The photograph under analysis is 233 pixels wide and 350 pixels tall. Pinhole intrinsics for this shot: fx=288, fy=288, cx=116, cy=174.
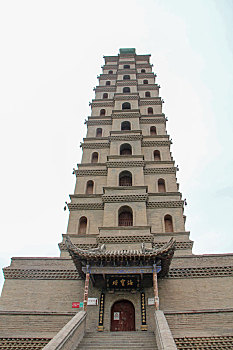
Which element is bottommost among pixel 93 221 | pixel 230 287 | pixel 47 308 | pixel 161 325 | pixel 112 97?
pixel 161 325

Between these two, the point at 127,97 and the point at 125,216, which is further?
the point at 127,97

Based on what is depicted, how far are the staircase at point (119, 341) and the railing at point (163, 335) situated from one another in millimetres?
779

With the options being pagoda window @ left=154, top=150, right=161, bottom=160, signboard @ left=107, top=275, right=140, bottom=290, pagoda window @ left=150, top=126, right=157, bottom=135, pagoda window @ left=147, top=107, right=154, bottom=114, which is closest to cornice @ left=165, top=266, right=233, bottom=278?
signboard @ left=107, top=275, right=140, bottom=290

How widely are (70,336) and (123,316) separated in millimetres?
5631

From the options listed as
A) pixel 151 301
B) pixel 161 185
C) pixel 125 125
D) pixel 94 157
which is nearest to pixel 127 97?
pixel 125 125

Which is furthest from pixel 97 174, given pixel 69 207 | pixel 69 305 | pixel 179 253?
pixel 69 305

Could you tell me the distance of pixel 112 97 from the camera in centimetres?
3169

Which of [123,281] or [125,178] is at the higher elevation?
[125,178]

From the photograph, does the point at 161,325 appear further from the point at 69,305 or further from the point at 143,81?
the point at 143,81

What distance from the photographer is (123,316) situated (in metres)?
14.6

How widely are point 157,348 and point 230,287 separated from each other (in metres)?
7.01

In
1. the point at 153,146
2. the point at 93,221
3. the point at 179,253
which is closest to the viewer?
the point at 179,253

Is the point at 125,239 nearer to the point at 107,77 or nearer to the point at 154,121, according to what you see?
the point at 154,121

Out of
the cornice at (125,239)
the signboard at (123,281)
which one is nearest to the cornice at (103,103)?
the cornice at (125,239)
